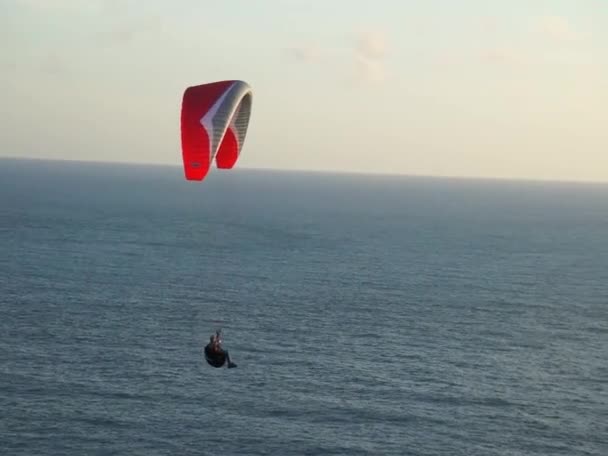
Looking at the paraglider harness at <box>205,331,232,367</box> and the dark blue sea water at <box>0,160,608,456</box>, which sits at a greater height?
the paraglider harness at <box>205,331,232,367</box>

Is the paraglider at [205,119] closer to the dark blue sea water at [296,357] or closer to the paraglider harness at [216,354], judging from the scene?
the paraglider harness at [216,354]

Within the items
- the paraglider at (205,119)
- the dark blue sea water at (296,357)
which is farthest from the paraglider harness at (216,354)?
the dark blue sea water at (296,357)

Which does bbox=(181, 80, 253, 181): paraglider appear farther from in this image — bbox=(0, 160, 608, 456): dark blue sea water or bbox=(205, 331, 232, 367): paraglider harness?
bbox=(0, 160, 608, 456): dark blue sea water

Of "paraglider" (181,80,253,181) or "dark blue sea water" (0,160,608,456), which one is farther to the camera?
"dark blue sea water" (0,160,608,456)

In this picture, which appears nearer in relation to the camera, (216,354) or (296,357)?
(216,354)

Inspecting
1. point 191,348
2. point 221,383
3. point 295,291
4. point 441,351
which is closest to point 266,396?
point 221,383

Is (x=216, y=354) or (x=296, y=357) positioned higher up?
(x=216, y=354)

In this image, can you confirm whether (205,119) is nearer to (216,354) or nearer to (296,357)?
(216,354)

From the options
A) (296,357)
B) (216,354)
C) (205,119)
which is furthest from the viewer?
(296,357)

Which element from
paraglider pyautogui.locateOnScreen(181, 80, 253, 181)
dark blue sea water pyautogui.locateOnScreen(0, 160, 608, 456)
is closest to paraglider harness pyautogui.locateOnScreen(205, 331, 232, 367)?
paraglider pyautogui.locateOnScreen(181, 80, 253, 181)

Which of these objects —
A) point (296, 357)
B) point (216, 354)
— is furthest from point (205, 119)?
point (296, 357)
